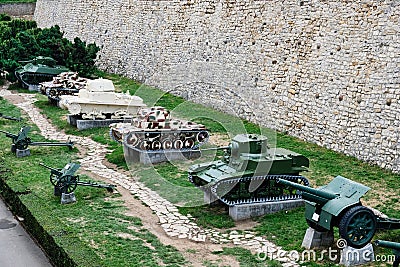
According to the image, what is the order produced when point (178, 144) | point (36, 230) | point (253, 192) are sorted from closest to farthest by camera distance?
1. point (36, 230)
2. point (253, 192)
3. point (178, 144)

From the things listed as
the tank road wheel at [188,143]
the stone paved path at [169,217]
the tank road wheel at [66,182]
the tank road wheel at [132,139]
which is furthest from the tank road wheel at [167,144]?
the tank road wheel at [66,182]

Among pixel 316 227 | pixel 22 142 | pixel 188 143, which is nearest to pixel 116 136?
pixel 188 143

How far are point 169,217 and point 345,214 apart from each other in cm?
320

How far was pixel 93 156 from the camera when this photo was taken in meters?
14.4

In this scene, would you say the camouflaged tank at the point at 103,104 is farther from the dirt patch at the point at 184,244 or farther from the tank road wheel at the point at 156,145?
the dirt patch at the point at 184,244

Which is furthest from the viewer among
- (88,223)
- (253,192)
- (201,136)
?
(201,136)

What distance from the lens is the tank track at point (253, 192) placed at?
404 inches

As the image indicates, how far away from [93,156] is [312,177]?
487 cm

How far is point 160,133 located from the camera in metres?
13.6

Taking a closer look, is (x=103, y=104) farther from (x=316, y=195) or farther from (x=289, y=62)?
(x=316, y=195)

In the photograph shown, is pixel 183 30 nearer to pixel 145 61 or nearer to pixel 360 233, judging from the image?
pixel 145 61

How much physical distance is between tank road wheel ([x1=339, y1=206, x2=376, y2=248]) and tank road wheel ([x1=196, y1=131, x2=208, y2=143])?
5.87 m

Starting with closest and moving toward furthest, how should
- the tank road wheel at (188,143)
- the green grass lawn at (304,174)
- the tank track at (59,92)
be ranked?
1. the green grass lawn at (304,174)
2. the tank road wheel at (188,143)
3. the tank track at (59,92)

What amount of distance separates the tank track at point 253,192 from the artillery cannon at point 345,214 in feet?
4.99
